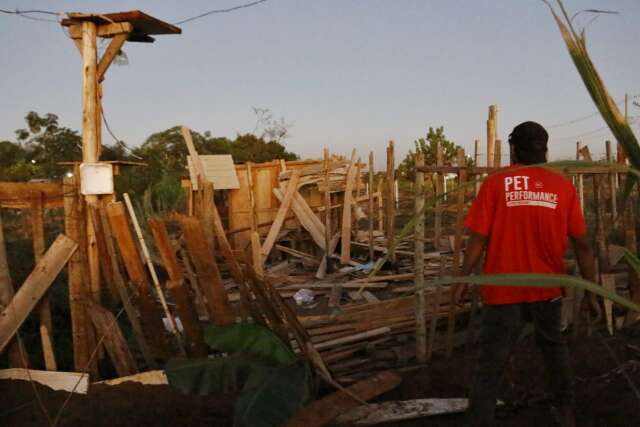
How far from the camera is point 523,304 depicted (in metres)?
3.35

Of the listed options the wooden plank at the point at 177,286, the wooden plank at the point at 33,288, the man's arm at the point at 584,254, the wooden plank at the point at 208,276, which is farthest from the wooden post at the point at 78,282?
the man's arm at the point at 584,254

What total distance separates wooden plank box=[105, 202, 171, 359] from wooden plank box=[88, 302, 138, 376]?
212 mm

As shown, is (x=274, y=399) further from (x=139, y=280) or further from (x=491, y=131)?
(x=491, y=131)

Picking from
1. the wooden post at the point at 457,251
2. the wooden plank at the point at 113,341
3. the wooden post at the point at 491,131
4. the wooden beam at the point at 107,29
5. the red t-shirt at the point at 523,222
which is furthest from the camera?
the wooden post at the point at 491,131

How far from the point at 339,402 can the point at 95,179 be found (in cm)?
269

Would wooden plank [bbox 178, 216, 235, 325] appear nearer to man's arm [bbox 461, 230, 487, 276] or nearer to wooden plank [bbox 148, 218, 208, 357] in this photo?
wooden plank [bbox 148, 218, 208, 357]

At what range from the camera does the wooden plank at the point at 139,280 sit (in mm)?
4840

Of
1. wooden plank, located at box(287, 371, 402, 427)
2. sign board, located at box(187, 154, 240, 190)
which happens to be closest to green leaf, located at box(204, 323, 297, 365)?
wooden plank, located at box(287, 371, 402, 427)

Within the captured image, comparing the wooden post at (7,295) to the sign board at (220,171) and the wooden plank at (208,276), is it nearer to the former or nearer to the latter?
the wooden plank at (208,276)

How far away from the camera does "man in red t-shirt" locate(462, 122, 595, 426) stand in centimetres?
314

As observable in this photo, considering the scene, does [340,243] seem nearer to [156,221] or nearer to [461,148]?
[461,148]

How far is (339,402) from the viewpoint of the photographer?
399 centimetres

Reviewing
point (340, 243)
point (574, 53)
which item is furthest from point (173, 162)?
point (574, 53)

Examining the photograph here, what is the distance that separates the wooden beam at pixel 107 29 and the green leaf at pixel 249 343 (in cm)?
285
